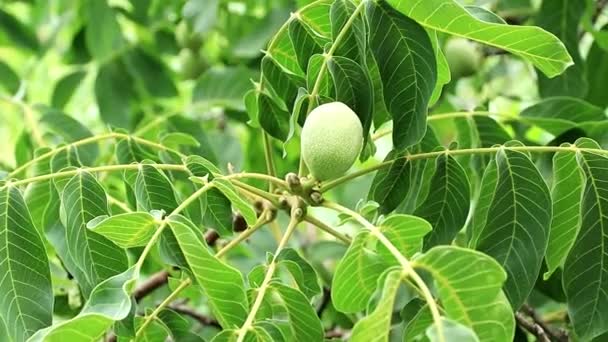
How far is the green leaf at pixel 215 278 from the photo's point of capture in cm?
84

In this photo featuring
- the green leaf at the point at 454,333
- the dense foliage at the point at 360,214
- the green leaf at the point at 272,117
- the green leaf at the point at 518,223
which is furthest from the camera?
the green leaf at the point at 272,117

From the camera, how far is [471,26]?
886 millimetres

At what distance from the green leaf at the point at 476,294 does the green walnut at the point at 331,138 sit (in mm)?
256

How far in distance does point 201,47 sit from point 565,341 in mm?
1296

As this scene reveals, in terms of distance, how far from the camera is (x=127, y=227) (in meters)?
0.87

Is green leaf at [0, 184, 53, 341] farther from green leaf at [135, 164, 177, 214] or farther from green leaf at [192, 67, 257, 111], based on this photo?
green leaf at [192, 67, 257, 111]

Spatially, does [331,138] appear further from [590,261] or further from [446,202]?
[590,261]

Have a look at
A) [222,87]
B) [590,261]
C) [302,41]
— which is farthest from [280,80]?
[222,87]

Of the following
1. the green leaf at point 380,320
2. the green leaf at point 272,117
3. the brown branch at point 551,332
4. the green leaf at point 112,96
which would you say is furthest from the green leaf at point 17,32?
the green leaf at point 380,320

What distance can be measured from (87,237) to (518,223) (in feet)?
1.56

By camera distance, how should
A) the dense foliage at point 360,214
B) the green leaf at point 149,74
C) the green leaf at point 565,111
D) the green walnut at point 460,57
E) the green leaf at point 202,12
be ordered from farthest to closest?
the green leaf at point 149,74 < the green walnut at point 460,57 < the green leaf at point 202,12 < the green leaf at point 565,111 < the dense foliage at point 360,214

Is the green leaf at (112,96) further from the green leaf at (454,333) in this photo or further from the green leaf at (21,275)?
the green leaf at (454,333)

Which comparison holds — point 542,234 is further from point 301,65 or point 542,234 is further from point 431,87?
point 301,65

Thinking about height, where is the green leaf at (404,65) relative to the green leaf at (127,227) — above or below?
above
